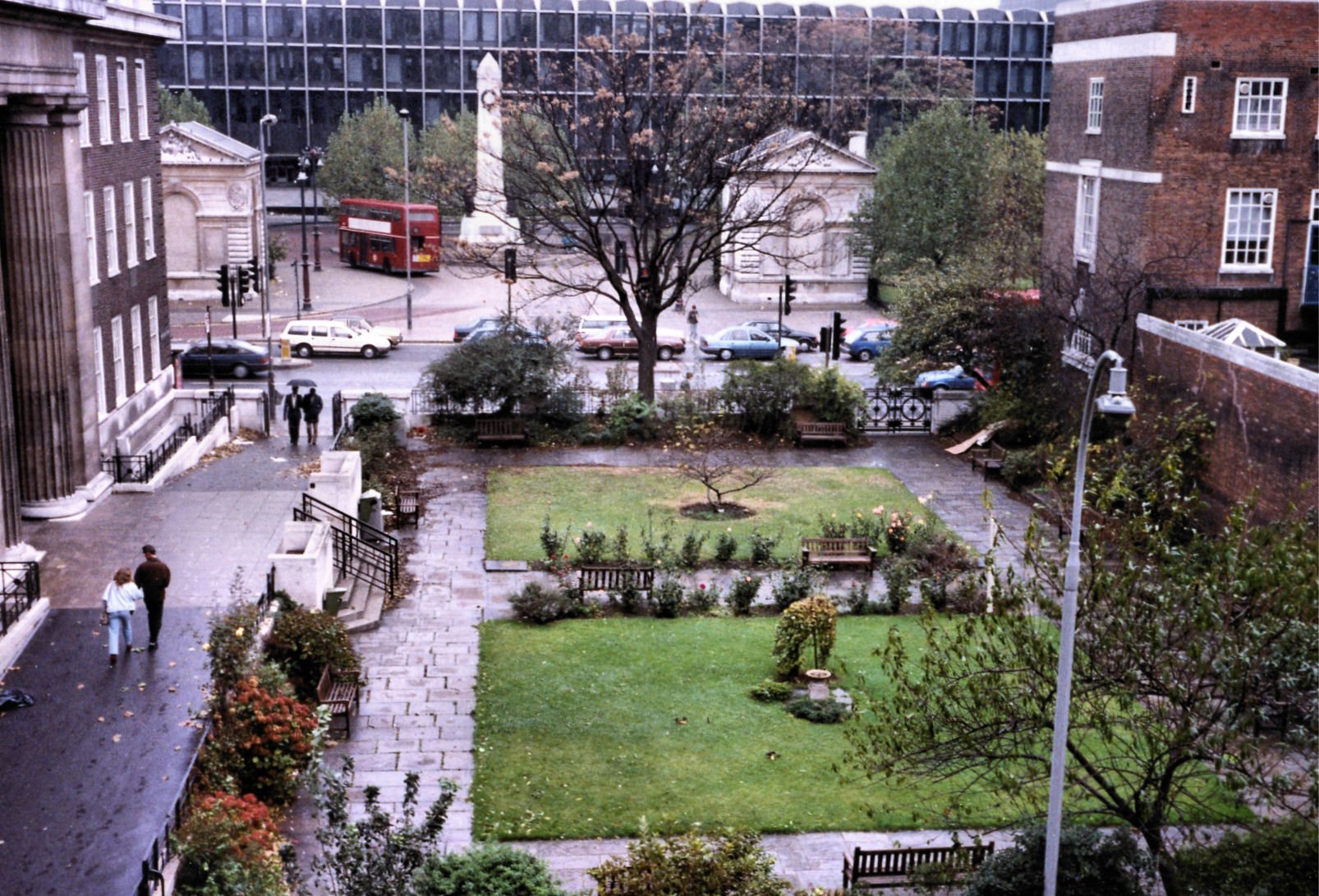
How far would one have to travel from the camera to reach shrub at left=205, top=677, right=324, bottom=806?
1661 centimetres

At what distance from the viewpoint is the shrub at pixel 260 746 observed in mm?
16609

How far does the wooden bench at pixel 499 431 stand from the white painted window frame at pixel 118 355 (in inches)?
336

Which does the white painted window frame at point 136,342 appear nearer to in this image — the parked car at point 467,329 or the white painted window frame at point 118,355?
the white painted window frame at point 118,355

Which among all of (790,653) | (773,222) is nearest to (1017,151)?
(773,222)

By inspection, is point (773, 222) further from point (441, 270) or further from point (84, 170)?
point (441, 270)

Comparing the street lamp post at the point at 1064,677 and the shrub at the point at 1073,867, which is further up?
the street lamp post at the point at 1064,677

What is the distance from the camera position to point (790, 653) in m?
21.5

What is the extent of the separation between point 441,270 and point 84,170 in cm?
4466

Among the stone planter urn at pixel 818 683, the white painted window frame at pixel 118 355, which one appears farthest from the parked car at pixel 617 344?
the stone planter urn at pixel 818 683

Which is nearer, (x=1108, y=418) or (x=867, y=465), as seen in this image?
(x=1108, y=418)

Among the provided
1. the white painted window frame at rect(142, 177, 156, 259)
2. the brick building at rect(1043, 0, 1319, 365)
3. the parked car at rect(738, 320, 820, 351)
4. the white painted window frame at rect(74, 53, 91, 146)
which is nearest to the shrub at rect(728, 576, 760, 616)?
the brick building at rect(1043, 0, 1319, 365)

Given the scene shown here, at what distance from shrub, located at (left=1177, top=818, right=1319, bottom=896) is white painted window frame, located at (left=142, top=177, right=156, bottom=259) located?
96.9 ft

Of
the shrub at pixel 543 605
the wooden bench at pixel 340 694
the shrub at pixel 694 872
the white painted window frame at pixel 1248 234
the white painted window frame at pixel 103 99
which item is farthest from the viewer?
the white painted window frame at pixel 1248 234

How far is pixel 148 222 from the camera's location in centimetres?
3588
